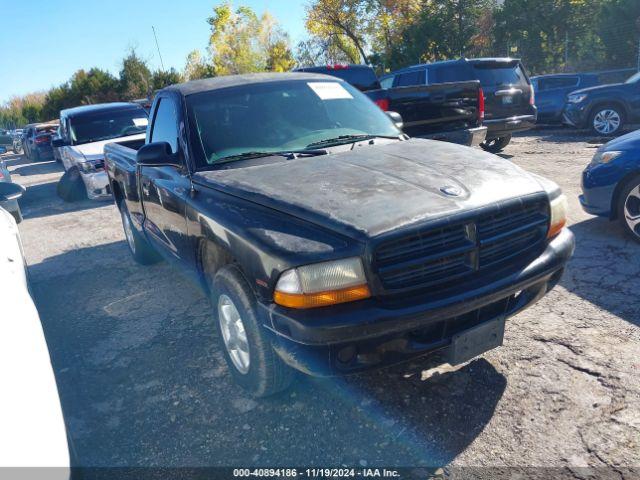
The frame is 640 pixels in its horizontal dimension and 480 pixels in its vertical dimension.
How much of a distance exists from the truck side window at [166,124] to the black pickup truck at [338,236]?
0.12ft

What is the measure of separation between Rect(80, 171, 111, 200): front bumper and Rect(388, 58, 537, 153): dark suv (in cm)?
683

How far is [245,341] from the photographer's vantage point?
2.76 meters

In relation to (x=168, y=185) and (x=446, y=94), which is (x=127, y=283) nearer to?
(x=168, y=185)

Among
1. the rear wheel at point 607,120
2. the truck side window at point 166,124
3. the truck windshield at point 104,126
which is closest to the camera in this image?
the truck side window at point 166,124

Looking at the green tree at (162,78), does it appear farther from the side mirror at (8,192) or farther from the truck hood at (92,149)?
the side mirror at (8,192)

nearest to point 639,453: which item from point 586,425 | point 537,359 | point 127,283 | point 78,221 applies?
point 586,425

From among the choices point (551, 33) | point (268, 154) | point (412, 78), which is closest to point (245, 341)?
point (268, 154)

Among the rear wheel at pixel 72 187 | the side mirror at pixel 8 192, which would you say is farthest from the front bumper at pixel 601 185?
the rear wheel at pixel 72 187

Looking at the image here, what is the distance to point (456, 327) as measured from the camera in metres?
2.39

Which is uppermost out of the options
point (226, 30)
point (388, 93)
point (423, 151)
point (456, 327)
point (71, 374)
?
point (226, 30)

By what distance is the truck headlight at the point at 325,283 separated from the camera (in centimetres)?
216

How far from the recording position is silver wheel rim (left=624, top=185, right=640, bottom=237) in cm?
450

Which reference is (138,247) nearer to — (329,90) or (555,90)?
(329,90)

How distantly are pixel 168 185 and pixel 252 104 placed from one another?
0.88 m
